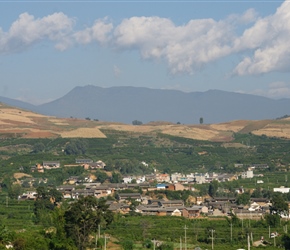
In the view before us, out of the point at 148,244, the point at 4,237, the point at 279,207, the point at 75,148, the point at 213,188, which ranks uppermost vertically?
the point at 75,148

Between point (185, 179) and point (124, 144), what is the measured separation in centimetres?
3394

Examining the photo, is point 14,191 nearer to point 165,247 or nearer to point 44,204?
point 44,204

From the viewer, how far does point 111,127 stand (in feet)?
498

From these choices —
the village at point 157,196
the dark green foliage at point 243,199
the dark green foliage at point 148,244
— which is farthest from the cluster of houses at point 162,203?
the dark green foliage at point 148,244

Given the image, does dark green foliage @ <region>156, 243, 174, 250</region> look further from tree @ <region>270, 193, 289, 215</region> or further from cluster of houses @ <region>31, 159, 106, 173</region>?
cluster of houses @ <region>31, 159, 106, 173</region>

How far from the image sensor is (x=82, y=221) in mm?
46094

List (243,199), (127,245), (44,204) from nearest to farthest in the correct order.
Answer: (127,245)
(44,204)
(243,199)

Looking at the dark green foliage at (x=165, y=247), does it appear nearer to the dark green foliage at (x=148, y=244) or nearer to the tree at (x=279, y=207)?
the dark green foliage at (x=148, y=244)

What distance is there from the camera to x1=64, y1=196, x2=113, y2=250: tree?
45469mm

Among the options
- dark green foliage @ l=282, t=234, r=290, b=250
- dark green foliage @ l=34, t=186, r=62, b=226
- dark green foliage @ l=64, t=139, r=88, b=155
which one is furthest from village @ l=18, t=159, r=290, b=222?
dark green foliage @ l=282, t=234, r=290, b=250

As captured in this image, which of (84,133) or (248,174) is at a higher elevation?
(84,133)

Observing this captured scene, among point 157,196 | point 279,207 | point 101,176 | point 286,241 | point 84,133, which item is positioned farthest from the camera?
point 84,133

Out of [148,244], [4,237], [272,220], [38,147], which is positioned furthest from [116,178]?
[4,237]

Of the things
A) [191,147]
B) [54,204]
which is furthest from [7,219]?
[191,147]
